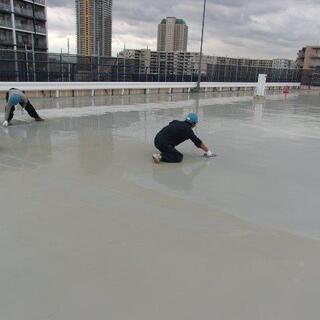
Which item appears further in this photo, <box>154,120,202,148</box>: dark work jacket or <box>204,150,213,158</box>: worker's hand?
<box>204,150,213,158</box>: worker's hand

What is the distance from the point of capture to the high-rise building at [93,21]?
146 feet

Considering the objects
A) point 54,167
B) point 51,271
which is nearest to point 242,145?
point 54,167

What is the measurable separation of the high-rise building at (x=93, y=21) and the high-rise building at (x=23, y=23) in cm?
548

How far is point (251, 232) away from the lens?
3.69m

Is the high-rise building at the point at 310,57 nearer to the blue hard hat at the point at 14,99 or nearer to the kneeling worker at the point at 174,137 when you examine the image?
the blue hard hat at the point at 14,99

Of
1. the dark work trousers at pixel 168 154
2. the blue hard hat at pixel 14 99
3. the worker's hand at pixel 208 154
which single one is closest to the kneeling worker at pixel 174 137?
the dark work trousers at pixel 168 154

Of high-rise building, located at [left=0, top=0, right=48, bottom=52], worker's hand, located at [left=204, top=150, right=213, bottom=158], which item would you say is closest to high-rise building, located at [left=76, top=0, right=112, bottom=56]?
high-rise building, located at [left=0, top=0, right=48, bottom=52]

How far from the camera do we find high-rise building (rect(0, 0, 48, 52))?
151ft

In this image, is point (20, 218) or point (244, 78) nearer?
point (20, 218)

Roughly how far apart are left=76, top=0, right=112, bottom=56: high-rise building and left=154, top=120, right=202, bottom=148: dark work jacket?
38111 millimetres

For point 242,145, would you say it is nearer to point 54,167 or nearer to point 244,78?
point 54,167

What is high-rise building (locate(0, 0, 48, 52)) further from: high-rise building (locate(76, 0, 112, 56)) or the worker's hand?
the worker's hand

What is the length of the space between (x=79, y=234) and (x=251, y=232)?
5.66 feet

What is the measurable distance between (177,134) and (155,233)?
9.23ft
